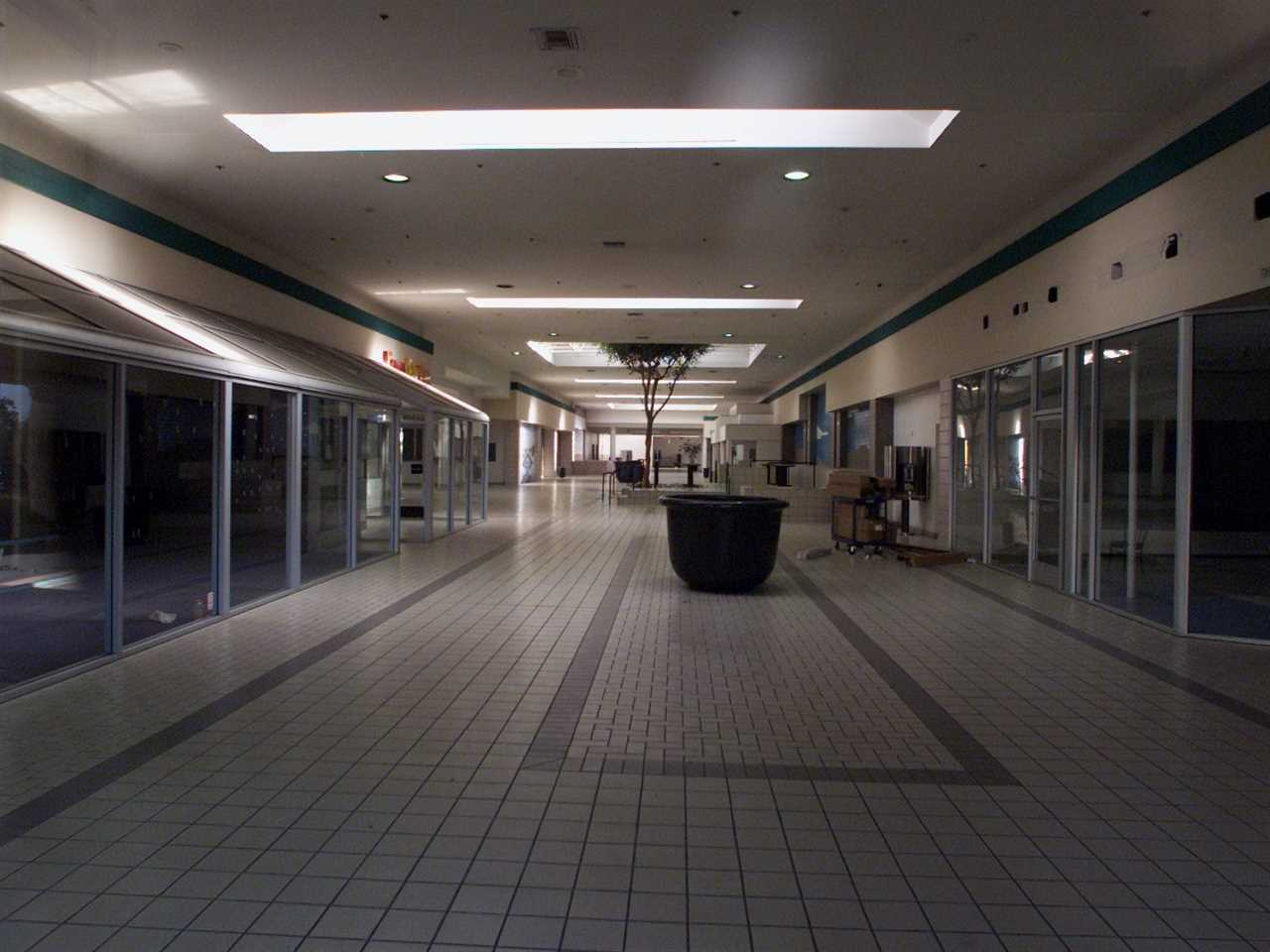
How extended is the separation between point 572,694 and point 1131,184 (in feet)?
19.0

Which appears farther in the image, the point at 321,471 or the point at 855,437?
the point at 855,437

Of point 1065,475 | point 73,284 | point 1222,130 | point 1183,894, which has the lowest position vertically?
point 1183,894

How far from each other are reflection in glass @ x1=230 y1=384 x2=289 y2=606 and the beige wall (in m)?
7.49

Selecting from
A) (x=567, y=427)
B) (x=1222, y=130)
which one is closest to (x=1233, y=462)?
(x=1222, y=130)

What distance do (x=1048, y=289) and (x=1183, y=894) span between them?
6488 mm

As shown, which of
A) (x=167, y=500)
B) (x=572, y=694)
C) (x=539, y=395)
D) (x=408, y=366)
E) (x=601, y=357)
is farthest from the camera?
(x=539, y=395)

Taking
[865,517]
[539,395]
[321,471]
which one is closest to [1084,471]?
[865,517]

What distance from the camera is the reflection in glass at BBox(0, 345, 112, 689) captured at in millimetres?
7145

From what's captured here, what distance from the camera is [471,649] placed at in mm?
5188

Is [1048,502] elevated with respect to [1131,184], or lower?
lower

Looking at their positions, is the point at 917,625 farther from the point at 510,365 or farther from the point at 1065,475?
the point at 510,365

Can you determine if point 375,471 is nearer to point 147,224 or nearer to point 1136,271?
point 147,224

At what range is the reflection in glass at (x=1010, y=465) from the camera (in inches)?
329

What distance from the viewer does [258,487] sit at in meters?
11.8
